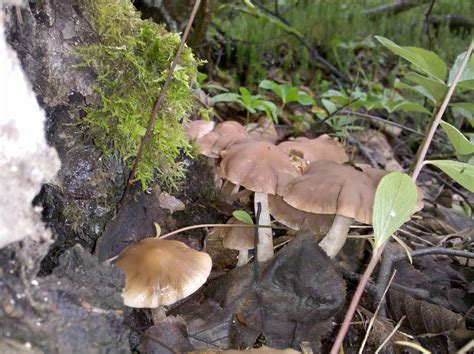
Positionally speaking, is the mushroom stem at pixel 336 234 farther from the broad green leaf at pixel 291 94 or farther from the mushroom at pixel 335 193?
the broad green leaf at pixel 291 94

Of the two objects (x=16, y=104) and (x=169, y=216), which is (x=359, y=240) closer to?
(x=169, y=216)

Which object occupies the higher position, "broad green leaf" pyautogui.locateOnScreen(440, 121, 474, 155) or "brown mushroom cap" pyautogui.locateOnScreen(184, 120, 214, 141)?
"broad green leaf" pyautogui.locateOnScreen(440, 121, 474, 155)

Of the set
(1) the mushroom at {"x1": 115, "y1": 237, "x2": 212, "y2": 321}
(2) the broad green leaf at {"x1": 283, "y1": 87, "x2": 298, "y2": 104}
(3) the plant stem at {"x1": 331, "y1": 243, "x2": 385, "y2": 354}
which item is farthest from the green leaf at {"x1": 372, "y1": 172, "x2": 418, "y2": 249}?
(2) the broad green leaf at {"x1": 283, "y1": 87, "x2": 298, "y2": 104}

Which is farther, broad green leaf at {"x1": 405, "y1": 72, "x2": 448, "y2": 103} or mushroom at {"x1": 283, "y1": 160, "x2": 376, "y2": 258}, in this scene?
broad green leaf at {"x1": 405, "y1": 72, "x2": 448, "y2": 103}

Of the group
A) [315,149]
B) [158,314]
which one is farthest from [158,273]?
[315,149]

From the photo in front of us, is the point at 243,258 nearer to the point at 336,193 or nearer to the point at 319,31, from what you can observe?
the point at 336,193

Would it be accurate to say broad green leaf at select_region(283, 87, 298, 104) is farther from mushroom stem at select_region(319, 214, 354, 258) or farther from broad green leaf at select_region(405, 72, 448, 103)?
mushroom stem at select_region(319, 214, 354, 258)

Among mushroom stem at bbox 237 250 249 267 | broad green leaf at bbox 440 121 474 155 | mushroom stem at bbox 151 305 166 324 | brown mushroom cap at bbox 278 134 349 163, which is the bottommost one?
mushroom stem at bbox 237 250 249 267
